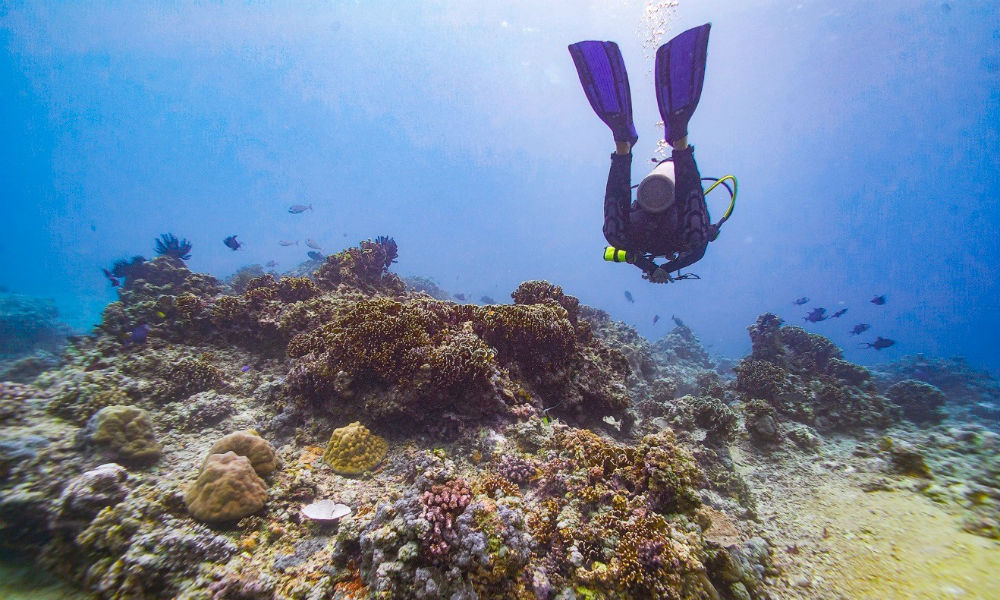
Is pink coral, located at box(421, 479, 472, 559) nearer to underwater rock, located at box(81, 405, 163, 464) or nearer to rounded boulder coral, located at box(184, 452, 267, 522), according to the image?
rounded boulder coral, located at box(184, 452, 267, 522)

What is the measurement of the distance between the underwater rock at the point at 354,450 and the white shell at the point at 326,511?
1.99ft

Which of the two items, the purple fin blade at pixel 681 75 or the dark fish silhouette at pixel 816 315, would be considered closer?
the purple fin blade at pixel 681 75

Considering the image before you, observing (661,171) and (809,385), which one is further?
(809,385)

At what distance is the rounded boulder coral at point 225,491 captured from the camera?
3816 millimetres

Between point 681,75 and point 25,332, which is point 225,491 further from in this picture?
point 25,332

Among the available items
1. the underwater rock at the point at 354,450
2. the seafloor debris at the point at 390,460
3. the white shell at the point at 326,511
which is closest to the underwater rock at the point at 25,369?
the seafloor debris at the point at 390,460

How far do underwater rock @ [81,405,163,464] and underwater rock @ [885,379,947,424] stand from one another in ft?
61.9

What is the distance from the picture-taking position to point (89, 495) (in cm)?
353

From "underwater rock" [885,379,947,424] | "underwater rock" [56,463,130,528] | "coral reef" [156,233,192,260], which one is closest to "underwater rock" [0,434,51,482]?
"underwater rock" [56,463,130,528]

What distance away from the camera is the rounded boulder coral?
12.5 ft

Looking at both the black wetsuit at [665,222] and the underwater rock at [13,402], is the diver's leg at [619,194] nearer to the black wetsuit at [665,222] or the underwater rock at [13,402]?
the black wetsuit at [665,222]

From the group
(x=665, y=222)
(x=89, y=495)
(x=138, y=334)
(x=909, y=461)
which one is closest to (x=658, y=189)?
(x=665, y=222)

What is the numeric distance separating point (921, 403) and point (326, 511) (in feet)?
56.6

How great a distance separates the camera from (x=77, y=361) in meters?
6.67
